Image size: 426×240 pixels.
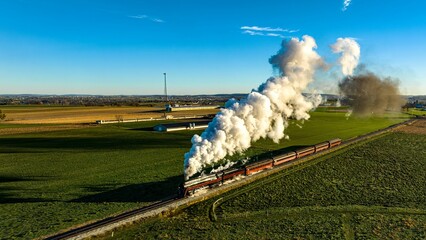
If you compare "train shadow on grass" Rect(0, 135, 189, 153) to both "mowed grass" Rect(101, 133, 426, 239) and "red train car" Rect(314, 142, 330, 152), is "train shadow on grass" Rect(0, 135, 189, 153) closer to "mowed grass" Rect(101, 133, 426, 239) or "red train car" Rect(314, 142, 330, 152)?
"red train car" Rect(314, 142, 330, 152)

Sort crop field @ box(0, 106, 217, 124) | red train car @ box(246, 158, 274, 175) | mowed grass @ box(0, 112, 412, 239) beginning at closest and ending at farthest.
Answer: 1. mowed grass @ box(0, 112, 412, 239)
2. red train car @ box(246, 158, 274, 175)
3. crop field @ box(0, 106, 217, 124)

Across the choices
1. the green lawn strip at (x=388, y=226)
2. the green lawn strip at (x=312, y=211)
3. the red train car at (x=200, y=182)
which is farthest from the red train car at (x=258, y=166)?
the green lawn strip at (x=388, y=226)

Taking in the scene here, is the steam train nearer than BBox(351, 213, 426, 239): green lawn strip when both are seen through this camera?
No

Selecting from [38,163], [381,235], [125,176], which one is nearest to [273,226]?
[381,235]

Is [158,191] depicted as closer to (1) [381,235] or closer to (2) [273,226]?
(2) [273,226]

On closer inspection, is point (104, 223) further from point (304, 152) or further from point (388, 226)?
point (304, 152)

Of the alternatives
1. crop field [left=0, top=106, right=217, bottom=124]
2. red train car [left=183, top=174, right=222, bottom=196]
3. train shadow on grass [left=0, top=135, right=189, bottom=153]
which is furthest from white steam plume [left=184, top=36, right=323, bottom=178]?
crop field [left=0, top=106, right=217, bottom=124]

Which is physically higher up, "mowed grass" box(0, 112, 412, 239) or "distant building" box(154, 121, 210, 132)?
"distant building" box(154, 121, 210, 132)
